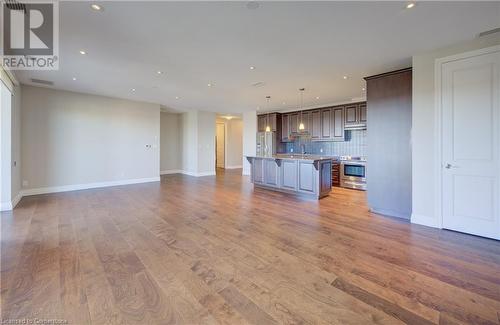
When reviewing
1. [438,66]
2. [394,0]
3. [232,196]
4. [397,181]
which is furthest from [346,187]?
[394,0]

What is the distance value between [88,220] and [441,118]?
571 cm

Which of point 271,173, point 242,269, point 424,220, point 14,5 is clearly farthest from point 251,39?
point 424,220

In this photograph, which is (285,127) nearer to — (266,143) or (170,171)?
(266,143)

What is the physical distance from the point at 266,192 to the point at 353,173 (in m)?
2.67

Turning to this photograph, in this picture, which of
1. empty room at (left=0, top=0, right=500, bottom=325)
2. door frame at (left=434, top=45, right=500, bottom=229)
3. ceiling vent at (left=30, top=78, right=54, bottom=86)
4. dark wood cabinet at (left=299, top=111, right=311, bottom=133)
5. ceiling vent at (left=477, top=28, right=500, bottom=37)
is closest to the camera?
empty room at (left=0, top=0, right=500, bottom=325)

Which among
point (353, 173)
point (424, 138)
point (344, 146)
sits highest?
point (344, 146)

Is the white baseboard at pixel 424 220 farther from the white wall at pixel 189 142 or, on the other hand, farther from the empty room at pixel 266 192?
the white wall at pixel 189 142

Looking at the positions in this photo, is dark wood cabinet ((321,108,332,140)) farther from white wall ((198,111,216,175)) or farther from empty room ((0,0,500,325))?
white wall ((198,111,216,175))

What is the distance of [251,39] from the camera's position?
9.71 ft

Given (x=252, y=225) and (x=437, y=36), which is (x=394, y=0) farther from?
(x=252, y=225)

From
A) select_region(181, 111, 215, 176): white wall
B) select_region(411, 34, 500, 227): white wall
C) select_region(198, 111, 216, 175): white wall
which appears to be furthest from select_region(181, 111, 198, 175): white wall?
select_region(411, 34, 500, 227): white wall

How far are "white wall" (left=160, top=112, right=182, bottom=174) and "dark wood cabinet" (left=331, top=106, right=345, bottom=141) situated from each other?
6382 millimetres

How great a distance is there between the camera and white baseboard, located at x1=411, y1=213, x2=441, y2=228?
11.0 feet

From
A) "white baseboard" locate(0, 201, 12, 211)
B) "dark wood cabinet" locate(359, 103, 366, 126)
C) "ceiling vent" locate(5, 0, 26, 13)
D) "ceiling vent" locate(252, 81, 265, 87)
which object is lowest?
"white baseboard" locate(0, 201, 12, 211)
